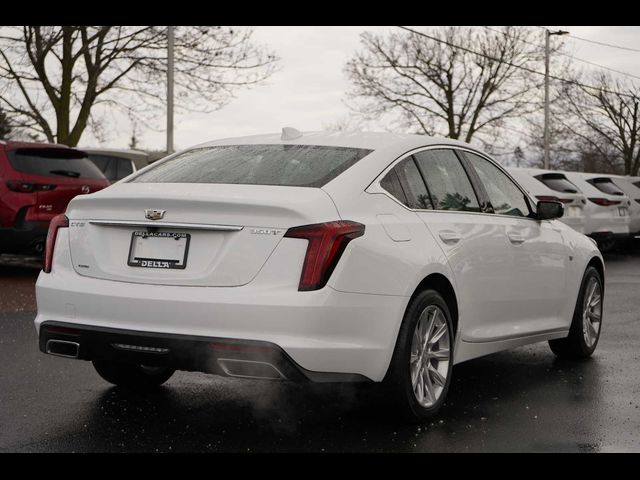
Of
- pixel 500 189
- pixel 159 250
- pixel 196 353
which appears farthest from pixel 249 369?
pixel 500 189

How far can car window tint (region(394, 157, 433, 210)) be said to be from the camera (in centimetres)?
543

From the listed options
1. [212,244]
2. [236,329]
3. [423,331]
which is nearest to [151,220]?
[212,244]

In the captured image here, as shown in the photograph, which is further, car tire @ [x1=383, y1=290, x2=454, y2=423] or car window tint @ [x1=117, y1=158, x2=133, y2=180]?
car window tint @ [x1=117, y1=158, x2=133, y2=180]

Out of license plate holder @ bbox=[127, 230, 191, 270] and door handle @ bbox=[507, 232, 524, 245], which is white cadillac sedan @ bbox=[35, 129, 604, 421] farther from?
door handle @ bbox=[507, 232, 524, 245]

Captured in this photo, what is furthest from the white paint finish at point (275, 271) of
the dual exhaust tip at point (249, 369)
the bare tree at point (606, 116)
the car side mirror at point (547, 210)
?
the bare tree at point (606, 116)

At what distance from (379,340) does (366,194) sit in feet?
2.50

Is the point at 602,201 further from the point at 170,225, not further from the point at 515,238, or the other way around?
the point at 170,225

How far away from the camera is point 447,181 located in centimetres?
590

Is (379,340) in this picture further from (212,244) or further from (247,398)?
(247,398)

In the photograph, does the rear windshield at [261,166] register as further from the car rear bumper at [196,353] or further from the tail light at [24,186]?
the tail light at [24,186]

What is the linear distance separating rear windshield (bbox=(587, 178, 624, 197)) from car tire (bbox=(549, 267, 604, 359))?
11.4m

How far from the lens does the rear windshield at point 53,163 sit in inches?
505

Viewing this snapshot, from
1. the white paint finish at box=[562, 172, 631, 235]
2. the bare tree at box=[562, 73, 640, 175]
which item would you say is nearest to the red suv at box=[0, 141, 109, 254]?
the white paint finish at box=[562, 172, 631, 235]

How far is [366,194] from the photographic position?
5.03 meters
